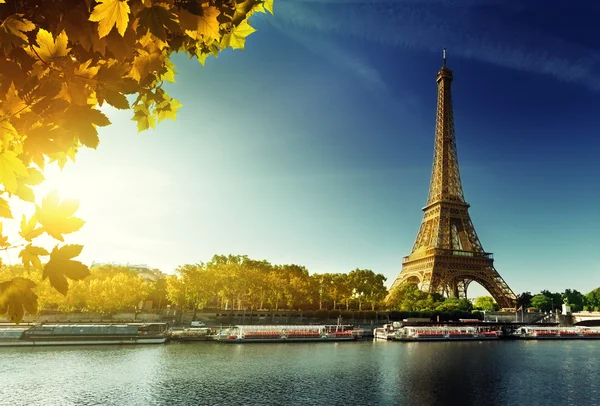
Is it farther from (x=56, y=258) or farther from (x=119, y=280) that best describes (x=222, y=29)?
(x=119, y=280)

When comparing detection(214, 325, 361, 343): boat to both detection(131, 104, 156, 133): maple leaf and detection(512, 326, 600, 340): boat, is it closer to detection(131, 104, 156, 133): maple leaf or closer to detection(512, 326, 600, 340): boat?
detection(512, 326, 600, 340): boat

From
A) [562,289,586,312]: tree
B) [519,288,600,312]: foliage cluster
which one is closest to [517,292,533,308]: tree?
[519,288,600,312]: foliage cluster

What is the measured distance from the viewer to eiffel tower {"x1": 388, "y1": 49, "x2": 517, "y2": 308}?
88719 mm

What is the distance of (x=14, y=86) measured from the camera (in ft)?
6.59

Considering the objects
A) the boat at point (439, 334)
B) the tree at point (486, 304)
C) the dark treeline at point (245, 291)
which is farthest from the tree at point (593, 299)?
the boat at point (439, 334)

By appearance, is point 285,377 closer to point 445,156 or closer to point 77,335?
point 77,335

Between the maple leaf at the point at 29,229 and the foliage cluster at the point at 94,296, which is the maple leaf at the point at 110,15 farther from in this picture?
the foliage cluster at the point at 94,296

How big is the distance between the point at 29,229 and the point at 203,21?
1.60 m

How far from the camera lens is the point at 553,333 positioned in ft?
246

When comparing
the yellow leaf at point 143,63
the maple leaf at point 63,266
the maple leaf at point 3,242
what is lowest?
the maple leaf at point 63,266

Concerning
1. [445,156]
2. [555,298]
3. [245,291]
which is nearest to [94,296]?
[245,291]

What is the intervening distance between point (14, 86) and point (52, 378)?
3634 cm

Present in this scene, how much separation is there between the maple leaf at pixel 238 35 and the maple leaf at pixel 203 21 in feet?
3.89

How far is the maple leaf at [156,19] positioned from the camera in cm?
193
